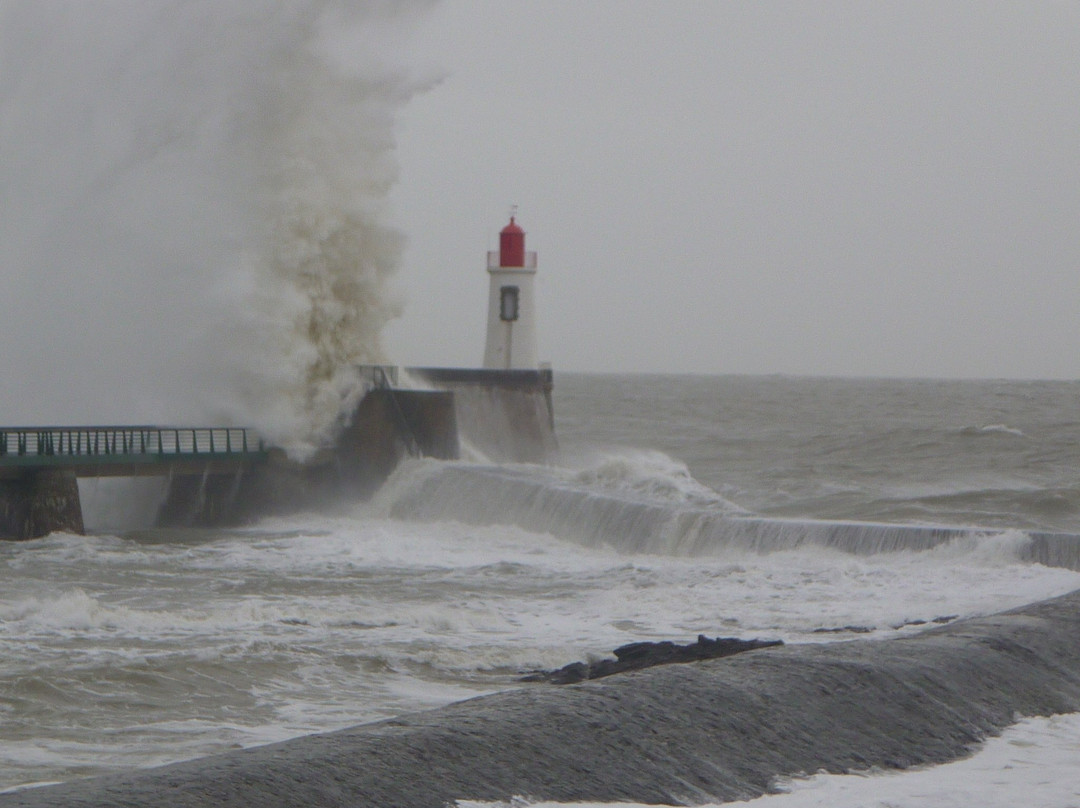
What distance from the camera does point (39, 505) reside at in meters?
18.0

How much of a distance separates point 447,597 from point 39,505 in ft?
24.2

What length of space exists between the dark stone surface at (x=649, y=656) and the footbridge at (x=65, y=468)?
434 inches

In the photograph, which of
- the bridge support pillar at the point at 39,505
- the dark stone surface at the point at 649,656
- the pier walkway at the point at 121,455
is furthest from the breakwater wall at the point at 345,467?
the dark stone surface at the point at 649,656

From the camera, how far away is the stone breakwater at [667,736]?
16.5ft

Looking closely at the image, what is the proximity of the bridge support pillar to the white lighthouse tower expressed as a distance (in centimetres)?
902

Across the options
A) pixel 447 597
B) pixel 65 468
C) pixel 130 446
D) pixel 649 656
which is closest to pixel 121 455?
pixel 130 446

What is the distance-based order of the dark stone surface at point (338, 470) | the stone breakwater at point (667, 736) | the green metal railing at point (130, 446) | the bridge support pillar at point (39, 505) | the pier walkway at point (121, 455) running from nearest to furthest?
the stone breakwater at point (667, 736) → the bridge support pillar at point (39, 505) → the pier walkway at point (121, 455) → the green metal railing at point (130, 446) → the dark stone surface at point (338, 470)

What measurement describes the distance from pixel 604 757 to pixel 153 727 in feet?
11.0

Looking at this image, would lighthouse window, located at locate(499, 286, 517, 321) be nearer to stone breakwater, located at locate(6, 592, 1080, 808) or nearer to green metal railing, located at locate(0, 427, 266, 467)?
green metal railing, located at locate(0, 427, 266, 467)

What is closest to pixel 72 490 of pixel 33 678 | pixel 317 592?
pixel 317 592

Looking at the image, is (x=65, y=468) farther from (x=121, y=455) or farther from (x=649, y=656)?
(x=649, y=656)

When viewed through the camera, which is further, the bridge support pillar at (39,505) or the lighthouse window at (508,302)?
the lighthouse window at (508,302)

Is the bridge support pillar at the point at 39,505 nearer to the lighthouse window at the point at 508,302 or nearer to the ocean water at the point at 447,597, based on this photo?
the ocean water at the point at 447,597

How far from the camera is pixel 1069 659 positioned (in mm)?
7492
